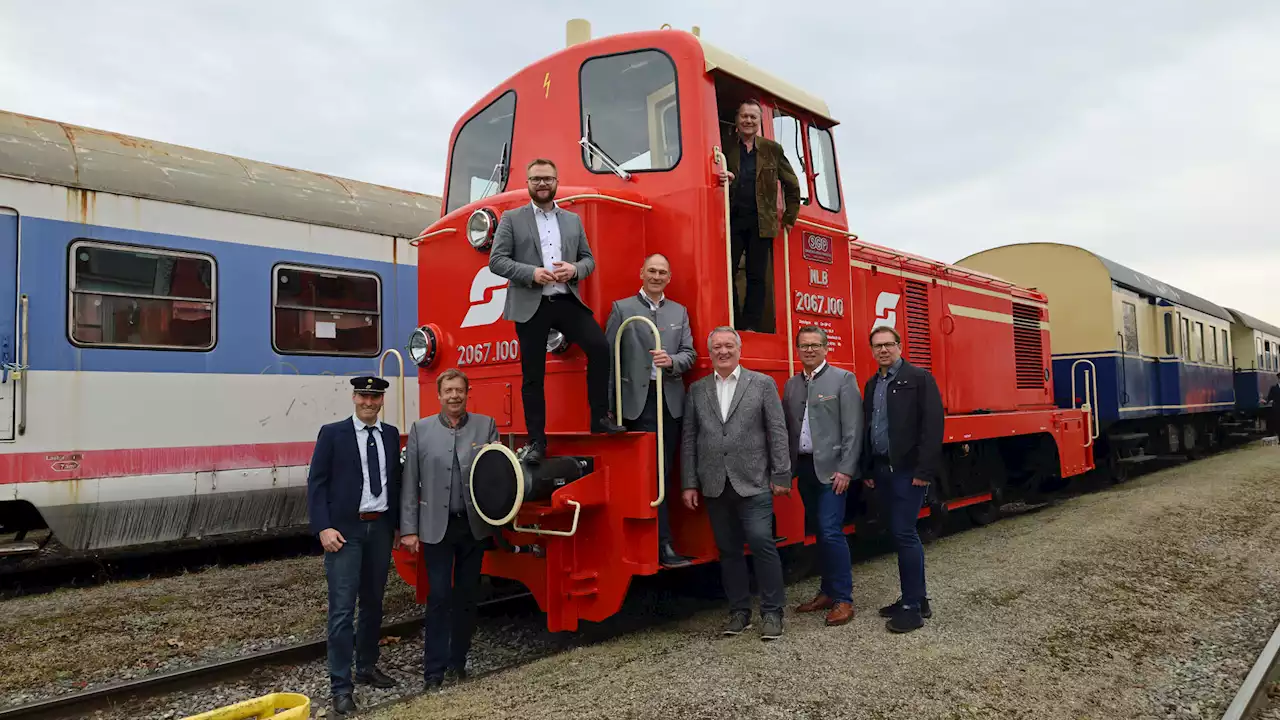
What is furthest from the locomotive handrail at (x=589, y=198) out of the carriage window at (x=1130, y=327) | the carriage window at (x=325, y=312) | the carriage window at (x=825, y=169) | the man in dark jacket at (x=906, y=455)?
the carriage window at (x=1130, y=327)

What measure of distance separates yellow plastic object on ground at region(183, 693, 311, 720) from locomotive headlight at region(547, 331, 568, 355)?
7.20 ft

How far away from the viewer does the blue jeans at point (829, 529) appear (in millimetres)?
5176

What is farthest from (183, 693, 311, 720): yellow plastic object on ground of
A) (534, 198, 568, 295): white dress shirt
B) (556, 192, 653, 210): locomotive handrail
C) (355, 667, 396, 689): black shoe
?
(556, 192, 653, 210): locomotive handrail

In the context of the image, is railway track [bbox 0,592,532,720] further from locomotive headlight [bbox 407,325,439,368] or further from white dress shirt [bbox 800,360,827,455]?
white dress shirt [bbox 800,360,827,455]

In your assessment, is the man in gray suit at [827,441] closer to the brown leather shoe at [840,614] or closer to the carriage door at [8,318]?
the brown leather shoe at [840,614]

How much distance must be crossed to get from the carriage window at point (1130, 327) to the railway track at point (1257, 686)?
364 inches

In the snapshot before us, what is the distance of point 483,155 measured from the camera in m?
6.16

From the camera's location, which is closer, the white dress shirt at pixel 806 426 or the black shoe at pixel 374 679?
the black shoe at pixel 374 679

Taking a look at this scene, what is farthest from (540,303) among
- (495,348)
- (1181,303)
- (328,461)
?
(1181,303)

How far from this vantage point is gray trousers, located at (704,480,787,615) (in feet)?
15.8

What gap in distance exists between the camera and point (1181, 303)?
15766 mm

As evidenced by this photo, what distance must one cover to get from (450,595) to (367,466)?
0.86 metres

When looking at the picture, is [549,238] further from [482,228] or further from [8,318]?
[8,318]

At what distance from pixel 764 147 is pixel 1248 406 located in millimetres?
20446
